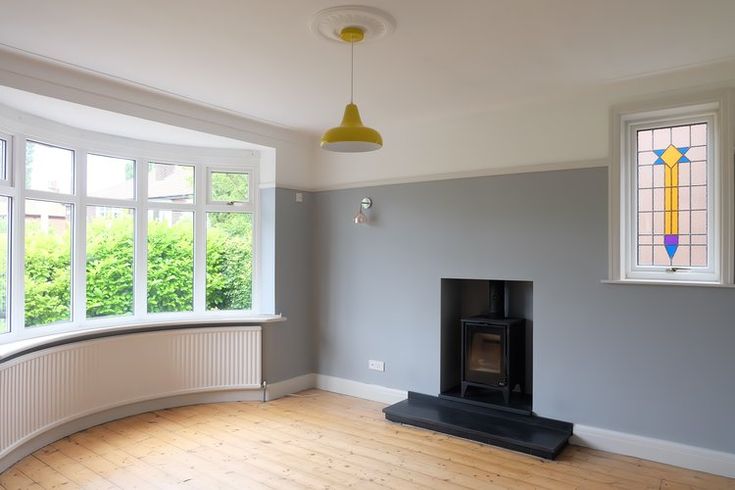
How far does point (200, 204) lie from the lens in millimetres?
5254

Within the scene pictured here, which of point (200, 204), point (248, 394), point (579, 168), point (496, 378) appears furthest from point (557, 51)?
point (248, 394)

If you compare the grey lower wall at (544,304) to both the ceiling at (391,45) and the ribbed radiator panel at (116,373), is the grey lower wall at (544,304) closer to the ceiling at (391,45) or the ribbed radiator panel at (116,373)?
the ceiling at (391,45)

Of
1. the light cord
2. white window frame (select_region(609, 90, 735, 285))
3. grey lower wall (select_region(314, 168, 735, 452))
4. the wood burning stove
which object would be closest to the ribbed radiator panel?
grey lower wall (select_region(314, 168, 735, 452))

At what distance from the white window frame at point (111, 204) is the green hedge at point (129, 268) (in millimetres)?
64

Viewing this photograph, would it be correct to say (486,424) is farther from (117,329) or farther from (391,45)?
(117,329)

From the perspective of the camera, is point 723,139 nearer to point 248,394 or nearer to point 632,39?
point 632,39

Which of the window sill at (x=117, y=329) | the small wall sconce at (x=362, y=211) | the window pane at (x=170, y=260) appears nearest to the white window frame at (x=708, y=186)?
the small wall sconce at (x=362, y=211)

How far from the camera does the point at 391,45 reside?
3137 millimetres

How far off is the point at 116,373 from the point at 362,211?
267 centimetres

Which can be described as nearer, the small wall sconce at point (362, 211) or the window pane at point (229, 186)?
the small wall sconce at point (362, 211)

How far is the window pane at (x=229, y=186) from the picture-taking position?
5.35m

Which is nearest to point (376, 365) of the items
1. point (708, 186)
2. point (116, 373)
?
point (116, 373)

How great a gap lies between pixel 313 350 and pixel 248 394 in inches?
32.9

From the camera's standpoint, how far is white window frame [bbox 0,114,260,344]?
3963mm
